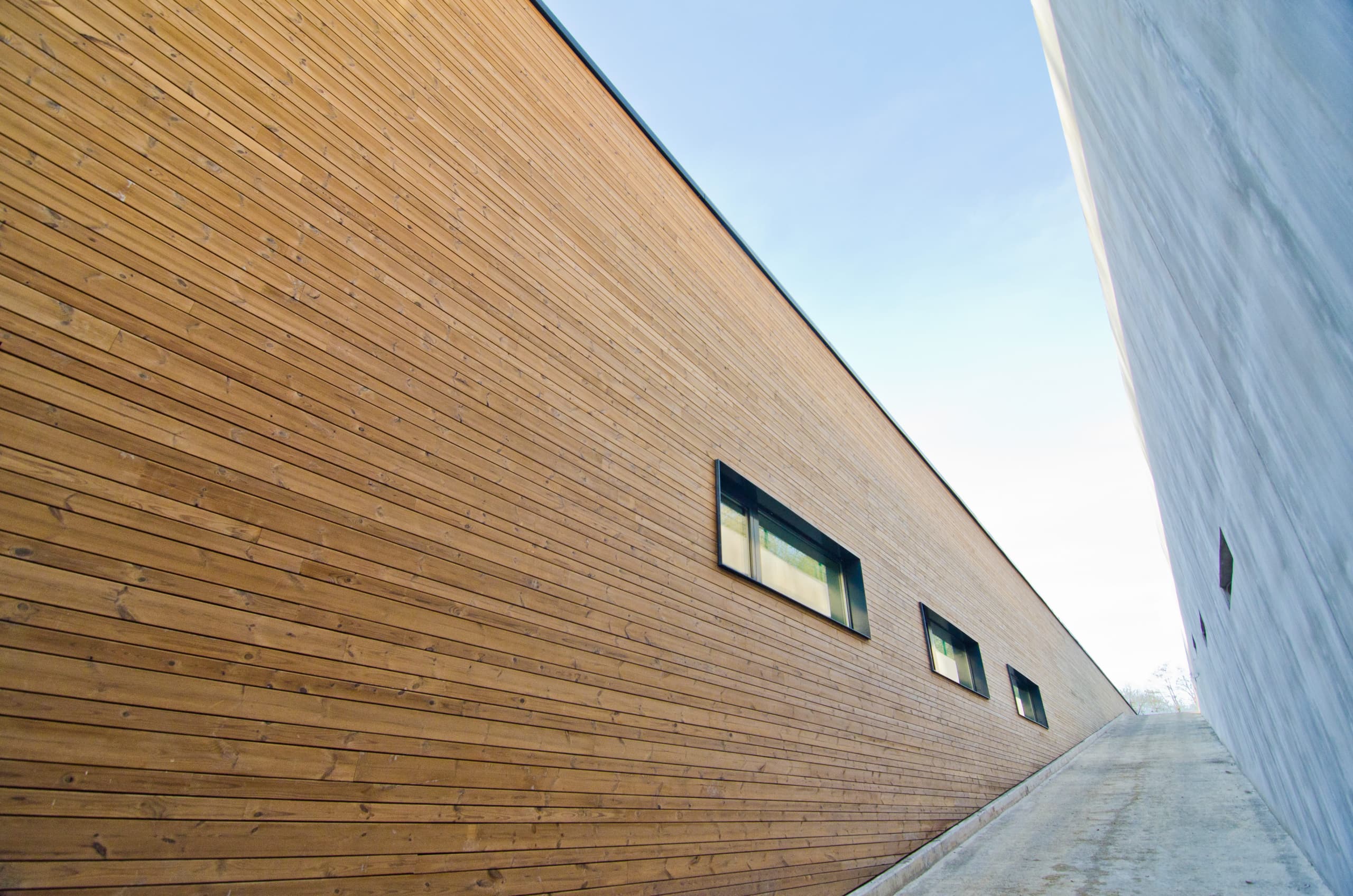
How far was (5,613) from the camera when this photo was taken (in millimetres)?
1747

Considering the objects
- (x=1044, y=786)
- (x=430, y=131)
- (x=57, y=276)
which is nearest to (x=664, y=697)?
(x=57, y=276)

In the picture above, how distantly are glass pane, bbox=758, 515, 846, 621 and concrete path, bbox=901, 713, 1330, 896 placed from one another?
8.58ft

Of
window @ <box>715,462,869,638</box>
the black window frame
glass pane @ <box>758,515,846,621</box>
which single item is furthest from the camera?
glass pane @ <box>758,515,846,621</box>

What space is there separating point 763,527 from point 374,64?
4.57 metres

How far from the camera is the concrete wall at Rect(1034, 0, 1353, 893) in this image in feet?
4.27

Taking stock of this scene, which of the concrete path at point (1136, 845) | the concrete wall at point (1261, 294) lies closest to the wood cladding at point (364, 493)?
the concrete path at point (1136, 845)

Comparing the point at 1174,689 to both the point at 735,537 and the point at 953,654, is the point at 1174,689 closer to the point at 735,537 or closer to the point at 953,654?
the point at 953,654

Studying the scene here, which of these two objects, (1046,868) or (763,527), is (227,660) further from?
(1046,868)

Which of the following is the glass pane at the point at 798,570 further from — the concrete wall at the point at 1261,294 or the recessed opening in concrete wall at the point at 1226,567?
the concrete wall at the point at 1261,294

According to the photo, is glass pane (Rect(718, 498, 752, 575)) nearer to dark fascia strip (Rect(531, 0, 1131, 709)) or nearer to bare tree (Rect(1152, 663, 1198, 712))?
dark fascia strip (Rect(531, 0, 1131, 709))

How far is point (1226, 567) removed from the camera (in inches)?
182

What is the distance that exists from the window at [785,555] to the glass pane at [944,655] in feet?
6.99

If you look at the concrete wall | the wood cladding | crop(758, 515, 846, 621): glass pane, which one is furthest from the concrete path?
crop(758, 515, 846, 621): glass pane

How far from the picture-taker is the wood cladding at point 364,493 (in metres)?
1.94
